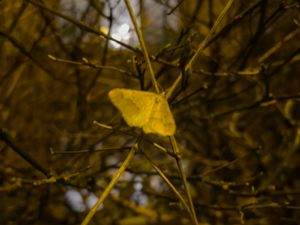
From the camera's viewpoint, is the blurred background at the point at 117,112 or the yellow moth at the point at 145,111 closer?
the yellow moth at the point at 145,111

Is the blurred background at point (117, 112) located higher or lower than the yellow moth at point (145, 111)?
higher

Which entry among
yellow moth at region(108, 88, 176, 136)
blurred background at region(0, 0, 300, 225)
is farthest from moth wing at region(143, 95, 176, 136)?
blurred background at region(0, 0, 300, 225)

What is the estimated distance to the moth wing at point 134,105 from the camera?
86 cm

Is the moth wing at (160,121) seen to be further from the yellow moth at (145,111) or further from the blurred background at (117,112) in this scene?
the blurred background at (117,112)

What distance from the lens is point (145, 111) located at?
87 centimetres

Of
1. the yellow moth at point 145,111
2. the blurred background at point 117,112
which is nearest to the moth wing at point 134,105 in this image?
the yellow moth at point 145,111

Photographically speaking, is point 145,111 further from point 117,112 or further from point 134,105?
point 117,112

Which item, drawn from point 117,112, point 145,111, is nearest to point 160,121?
point 145,111

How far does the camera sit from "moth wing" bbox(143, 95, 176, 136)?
33.6 inches

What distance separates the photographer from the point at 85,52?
2.44 m

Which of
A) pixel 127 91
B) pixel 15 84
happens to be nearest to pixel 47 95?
pixel 15 84

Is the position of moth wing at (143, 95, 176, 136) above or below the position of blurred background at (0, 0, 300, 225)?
below

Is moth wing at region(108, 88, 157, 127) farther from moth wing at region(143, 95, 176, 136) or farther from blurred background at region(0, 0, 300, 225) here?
blurred background at region(0, 0, 300, 225)

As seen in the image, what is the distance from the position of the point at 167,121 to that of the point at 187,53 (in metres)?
0.48
